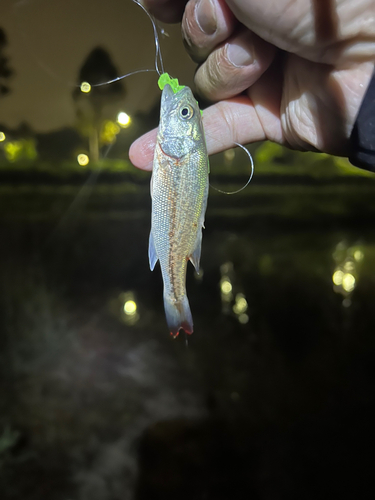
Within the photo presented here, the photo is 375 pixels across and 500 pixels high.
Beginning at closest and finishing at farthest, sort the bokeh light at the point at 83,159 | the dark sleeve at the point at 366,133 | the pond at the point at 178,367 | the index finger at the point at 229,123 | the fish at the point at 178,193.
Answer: the fish at the point at 178,193
the dark sleeve at the point at 366,133
the index finger at the point at 229,123
the pond at the point at 178,367
the bokeh light at the point at 83,159

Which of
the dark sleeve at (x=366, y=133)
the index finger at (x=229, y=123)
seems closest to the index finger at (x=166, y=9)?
the index finger at (x=229, y=123)

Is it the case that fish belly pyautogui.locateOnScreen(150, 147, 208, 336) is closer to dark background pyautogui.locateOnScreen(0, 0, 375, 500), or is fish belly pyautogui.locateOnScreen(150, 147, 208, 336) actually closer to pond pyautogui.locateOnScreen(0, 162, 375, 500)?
dark background pyautogui.locateOnScreen(0, 0, 375, 500)

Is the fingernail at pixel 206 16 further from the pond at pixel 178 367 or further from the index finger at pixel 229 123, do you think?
the pond at pixel 178 367

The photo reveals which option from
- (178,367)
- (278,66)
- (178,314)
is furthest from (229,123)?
(178,367)

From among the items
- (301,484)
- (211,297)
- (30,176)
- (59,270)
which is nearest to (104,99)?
(30,176)

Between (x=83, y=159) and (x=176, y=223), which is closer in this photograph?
(x=176, y=223)

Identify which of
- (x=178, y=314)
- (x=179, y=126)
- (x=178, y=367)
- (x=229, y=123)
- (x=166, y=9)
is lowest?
(x=178, y=367)

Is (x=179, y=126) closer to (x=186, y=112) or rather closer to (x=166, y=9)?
(x=186, y=112)

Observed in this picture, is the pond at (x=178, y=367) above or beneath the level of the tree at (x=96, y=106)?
beneath
